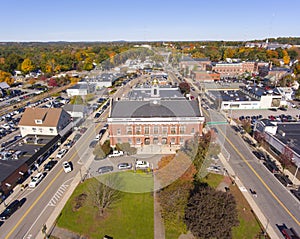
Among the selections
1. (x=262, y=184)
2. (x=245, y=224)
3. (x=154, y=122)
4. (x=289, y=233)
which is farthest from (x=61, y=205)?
(x=262, y=184)

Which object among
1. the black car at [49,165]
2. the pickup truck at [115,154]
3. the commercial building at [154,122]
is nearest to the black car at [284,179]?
the commercial building at [154,122]

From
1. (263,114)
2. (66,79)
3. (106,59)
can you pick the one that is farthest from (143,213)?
(106,59)

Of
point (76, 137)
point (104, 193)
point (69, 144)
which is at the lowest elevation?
point (76, 137)

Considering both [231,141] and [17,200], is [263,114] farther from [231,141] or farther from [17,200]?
[17,200]

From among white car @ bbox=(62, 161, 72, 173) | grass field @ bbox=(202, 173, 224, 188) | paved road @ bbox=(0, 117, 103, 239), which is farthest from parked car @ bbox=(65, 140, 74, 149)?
grass field @ bbox=(202, 173, 224, 188)

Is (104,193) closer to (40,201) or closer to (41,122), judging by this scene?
(40,201)
